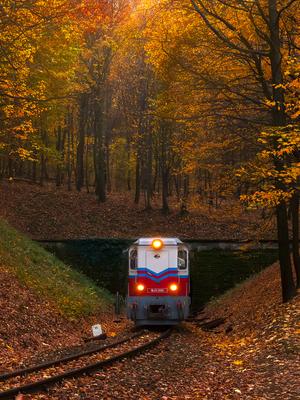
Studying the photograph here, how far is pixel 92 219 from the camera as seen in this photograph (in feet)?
97.4

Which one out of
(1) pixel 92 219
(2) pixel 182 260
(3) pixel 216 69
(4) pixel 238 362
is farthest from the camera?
(1) pixel 92 219

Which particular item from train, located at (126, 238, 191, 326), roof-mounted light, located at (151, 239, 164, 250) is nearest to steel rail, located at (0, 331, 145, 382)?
train, located at (126, 238, 191, 326)

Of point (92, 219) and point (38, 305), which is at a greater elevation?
point (92, 219)

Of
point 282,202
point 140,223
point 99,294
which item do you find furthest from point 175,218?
point 282,202

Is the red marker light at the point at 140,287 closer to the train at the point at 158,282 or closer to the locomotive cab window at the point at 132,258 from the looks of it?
the train at the point at 158,282

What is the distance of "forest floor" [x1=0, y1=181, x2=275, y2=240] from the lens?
27.9 meters

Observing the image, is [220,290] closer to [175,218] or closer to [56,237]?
[175,218]

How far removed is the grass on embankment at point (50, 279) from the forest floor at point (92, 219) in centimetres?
522

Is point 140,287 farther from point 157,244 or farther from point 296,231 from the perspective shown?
point 296,231

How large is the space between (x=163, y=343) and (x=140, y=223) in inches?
693

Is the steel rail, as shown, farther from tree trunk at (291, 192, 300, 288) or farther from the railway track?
tree trunk at (291, 192, 300, 288)

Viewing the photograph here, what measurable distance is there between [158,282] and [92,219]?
49.4 feet

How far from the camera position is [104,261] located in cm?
2567

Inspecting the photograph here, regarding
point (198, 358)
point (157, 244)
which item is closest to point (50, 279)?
point (157, 244)
